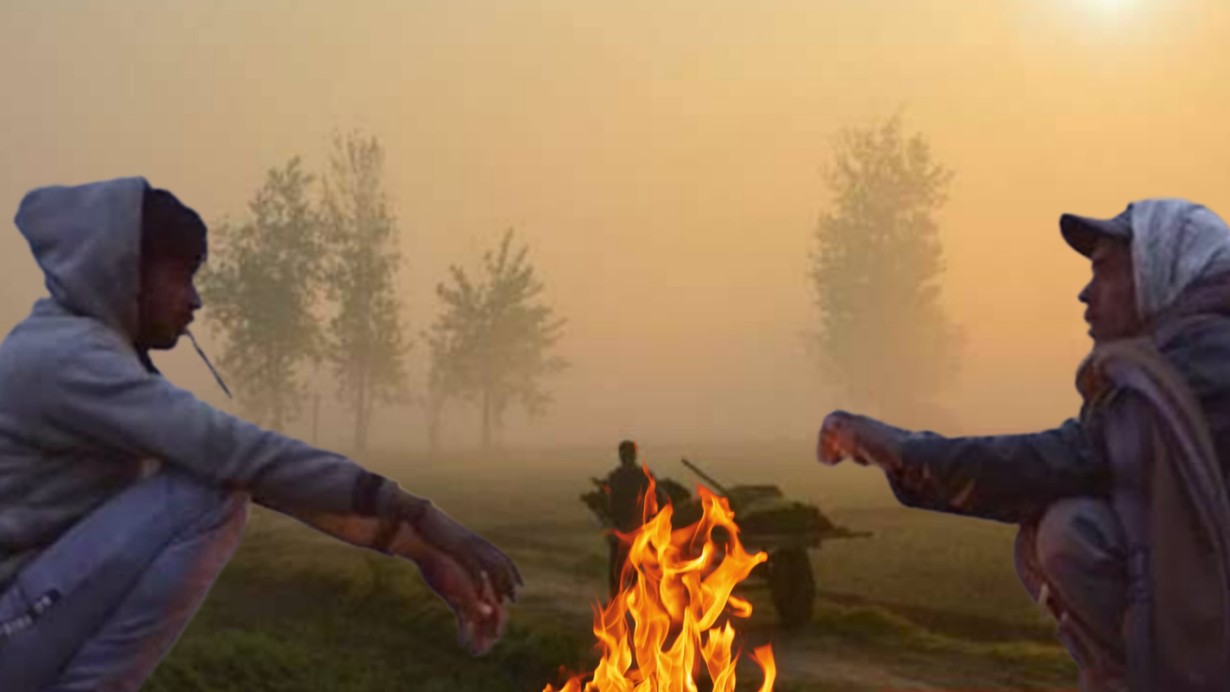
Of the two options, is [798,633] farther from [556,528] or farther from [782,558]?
[556,528]

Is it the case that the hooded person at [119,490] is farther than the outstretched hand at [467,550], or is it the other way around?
the outstretched hand at [467,550]

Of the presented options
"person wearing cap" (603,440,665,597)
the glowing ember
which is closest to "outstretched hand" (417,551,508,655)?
the glowing ember

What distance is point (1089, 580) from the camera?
318 centimetres

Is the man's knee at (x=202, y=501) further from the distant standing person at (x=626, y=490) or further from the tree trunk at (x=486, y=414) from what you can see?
the tree trunk at (x=486, y=414)

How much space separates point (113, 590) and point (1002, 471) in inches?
102

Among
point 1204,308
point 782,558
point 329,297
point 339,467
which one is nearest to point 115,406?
point 339,467

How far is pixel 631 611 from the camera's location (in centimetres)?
404

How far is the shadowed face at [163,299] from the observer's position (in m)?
3.38

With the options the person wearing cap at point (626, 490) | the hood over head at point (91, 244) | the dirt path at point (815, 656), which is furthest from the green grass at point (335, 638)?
the hood over head at point (91, 244)

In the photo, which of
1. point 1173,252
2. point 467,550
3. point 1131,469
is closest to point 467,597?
point 467,550

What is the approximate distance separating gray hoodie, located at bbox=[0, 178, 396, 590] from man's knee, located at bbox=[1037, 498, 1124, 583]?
2.00m

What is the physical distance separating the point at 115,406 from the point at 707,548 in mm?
2066

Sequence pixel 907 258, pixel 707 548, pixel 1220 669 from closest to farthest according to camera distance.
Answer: pixel 1220 669 → pixel 707 548 → pixel 907 258

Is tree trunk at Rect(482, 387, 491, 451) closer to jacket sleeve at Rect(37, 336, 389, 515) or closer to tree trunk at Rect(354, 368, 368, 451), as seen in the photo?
tree trunk at Rect(354, 368, 368, 451)
